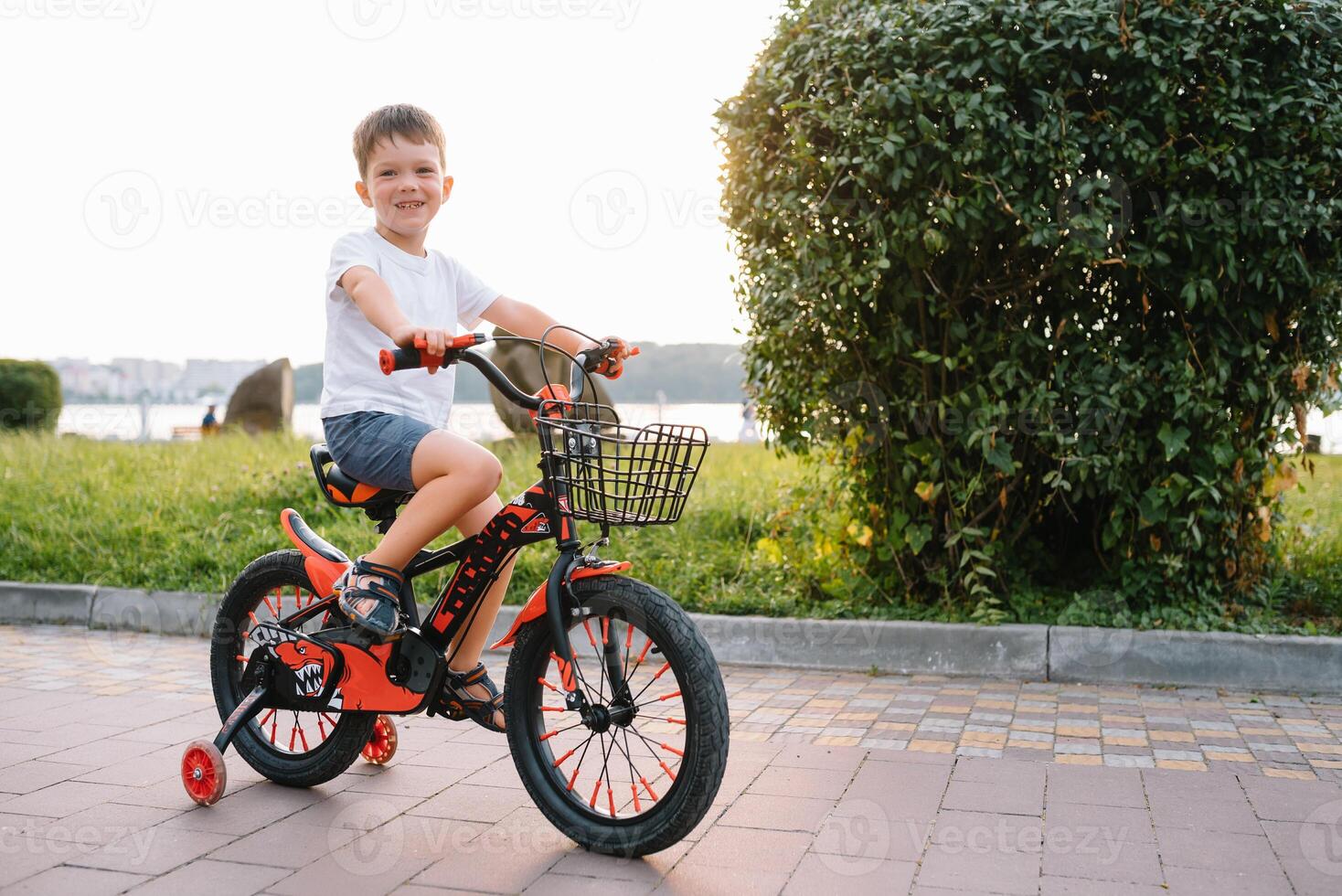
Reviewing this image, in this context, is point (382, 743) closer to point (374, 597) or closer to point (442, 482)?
point (374, 597)

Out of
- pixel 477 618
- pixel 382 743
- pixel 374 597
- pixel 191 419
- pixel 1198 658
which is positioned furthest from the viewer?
pixel 191 419

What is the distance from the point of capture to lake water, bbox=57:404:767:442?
11.5 metres

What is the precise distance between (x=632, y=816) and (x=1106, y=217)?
3.25 metres

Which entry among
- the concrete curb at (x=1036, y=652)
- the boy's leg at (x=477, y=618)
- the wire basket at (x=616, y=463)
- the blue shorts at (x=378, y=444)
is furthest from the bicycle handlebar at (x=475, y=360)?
the concrete curb at (x=1036, y=652)

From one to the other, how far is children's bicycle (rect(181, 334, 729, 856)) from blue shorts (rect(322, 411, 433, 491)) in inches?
4.5

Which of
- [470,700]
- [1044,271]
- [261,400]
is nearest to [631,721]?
[470,700]

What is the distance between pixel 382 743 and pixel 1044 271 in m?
3.34

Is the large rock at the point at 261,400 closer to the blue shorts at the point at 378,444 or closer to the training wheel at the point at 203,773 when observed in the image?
the training wheel at the point at 203,773

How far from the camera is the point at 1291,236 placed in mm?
4879

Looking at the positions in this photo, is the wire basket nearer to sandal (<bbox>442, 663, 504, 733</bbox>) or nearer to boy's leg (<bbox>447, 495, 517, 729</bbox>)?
boy's leg (<bbox>447, 495, 517, 729</bbox>)

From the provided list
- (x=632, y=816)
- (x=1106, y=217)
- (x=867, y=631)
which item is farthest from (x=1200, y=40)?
(x=632, y=816)

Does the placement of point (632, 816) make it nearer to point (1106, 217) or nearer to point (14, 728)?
point (14, 728)

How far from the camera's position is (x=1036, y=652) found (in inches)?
205

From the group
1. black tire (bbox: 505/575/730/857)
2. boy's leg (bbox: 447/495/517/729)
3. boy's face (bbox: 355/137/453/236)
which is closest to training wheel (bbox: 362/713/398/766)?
boy's leg (bbox: 447/495/517/729)
